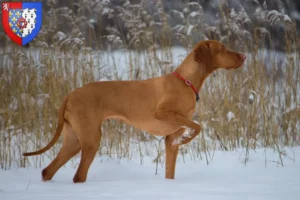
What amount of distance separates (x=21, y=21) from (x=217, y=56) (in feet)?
8.26

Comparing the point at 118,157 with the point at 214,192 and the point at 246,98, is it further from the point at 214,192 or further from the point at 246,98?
the point at 214,192

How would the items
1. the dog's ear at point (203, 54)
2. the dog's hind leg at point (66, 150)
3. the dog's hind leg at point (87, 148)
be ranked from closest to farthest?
the dog's hind leg at point (87, 148)
the dog's hind leg at point (66, 150)
the dog's ear at point (203, 54)

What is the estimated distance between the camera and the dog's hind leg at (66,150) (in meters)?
3.82

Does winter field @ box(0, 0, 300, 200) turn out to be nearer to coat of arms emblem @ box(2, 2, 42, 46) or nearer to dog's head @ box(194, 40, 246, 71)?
coat of arms emblem @ box(2, 2, 42, 46)

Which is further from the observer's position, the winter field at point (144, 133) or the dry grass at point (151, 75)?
the dry grass at point (151, 75)

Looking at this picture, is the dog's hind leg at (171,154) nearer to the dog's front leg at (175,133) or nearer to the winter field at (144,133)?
the dog's front leg at (175,133)

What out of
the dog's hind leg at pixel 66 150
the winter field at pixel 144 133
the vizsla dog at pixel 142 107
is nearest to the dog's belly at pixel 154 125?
the vizsla dog at pixel 142 107

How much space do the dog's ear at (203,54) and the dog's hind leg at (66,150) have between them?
125 centimetres

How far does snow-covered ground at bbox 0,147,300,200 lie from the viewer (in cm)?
280

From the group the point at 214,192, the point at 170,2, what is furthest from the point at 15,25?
the point at 170,2

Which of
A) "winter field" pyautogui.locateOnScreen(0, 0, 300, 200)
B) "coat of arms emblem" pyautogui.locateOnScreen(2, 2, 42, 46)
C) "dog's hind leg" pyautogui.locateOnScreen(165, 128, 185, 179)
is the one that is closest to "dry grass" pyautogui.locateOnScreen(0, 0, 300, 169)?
"winter field" pyautogui.locateOnScreen(0, 0, 300, 200)

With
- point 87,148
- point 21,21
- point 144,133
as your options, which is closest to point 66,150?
point 87,148

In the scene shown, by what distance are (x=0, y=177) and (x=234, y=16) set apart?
3.49 metres

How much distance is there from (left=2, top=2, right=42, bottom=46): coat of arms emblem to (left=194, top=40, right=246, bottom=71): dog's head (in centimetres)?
220
